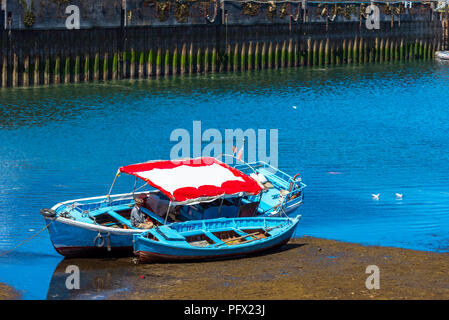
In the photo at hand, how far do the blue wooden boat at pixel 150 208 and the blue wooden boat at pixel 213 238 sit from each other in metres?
0.72

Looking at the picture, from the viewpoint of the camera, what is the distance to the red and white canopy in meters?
27.0

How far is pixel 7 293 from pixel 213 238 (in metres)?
7.30

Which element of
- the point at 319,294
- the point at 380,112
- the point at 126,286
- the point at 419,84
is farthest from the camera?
the point at 419,84

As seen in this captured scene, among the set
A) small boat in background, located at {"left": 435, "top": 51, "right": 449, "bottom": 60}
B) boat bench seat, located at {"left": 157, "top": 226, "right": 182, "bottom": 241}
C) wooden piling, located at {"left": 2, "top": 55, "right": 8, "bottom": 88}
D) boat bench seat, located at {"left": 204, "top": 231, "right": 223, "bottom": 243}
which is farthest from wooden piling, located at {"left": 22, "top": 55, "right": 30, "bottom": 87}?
small boat in background, located at {"left": 435, "top": 51, "right": 449, "bottom": 60}

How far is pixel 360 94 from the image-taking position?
67.0 meters

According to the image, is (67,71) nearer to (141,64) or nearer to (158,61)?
(141,64)

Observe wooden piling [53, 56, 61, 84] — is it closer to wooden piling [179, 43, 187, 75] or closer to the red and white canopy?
wooden piling [179, 43, 187, 75]

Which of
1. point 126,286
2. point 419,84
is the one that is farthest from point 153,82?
point 126,286

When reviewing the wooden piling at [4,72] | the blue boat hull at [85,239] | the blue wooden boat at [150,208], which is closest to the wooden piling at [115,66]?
the wooden piling at [4,72]

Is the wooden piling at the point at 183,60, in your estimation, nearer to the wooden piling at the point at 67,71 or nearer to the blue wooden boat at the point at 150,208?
the wooden piling at the point at 67,71

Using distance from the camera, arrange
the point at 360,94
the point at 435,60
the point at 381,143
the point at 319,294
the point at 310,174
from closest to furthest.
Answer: the point at 319,294 → the point at 310,174 → the point at 381,143 → the point at 360,94 → the point at 435,60

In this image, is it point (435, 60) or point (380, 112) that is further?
point (435, 60)

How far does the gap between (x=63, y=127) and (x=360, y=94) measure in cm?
2913

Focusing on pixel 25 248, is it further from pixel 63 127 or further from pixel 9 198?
pixel 63 127
